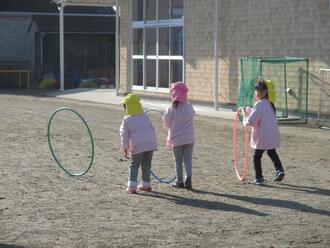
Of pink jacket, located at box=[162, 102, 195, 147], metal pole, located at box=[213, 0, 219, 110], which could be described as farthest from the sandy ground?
metal pole, located at box=[213, 0, 219, 110]

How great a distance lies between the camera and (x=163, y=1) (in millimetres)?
26359

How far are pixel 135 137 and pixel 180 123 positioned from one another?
0.79 meters

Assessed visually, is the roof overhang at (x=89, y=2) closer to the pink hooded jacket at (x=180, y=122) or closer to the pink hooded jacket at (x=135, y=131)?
the pink hooded jacket at (x=180, y=122)

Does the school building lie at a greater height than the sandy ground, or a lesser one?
greater

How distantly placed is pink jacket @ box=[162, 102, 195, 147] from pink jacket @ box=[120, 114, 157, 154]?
0.49 m

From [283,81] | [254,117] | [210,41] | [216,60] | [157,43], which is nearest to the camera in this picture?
[254,117]

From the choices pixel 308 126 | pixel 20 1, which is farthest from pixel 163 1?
pixel 20 1

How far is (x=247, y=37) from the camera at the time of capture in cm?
2159

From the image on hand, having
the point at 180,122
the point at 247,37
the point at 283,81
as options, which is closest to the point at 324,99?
the point at 283,81

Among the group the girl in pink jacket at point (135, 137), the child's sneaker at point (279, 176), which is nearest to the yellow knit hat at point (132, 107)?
the girl in pink jacket at point (135, 137)

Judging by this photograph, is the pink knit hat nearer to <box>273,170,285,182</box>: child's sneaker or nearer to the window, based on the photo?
<box>273,170,285,182</box>: child's sneaker

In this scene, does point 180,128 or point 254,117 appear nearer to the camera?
point 180,128

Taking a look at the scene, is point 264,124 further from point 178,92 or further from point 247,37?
point 247,37

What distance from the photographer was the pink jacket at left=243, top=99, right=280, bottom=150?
1001cm
